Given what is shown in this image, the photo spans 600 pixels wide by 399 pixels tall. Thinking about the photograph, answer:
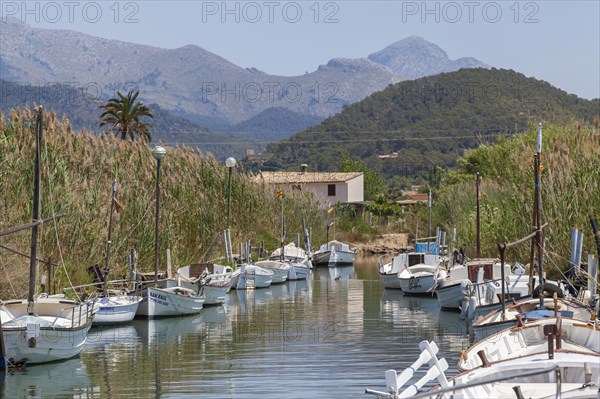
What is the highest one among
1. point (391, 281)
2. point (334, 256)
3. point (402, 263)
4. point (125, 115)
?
point (125, 115)

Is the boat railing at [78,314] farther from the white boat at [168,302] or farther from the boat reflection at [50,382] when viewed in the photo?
the white boat at [168,302]

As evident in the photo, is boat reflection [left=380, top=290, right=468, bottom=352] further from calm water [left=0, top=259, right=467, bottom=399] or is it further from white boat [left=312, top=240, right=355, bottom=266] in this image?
white boat [left=312, top=240, right=355, bottom=266]

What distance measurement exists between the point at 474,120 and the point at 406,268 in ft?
401

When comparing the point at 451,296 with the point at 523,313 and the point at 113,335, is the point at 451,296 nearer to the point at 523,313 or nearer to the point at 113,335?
A: the point at 113,335

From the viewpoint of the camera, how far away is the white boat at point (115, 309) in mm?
32594

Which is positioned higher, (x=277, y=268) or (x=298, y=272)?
(x=277, y=268)

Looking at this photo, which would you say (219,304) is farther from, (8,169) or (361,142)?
(361,142)

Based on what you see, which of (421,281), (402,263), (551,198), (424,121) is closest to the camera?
(551,198)

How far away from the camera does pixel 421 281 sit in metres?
47.0

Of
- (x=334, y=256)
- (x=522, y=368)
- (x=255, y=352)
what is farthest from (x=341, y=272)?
(x=522, y=368)

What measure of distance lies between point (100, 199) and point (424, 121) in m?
148

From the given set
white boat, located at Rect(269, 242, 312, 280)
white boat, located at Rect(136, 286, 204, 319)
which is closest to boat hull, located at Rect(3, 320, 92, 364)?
white boat, located at Rect(136, 286, 204, 319)

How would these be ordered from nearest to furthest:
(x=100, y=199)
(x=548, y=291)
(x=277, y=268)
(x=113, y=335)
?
1. (x=548, y=291)
2. (x=113, y=335)
3. (x=100, y=199)
4. (x=277, y=268)

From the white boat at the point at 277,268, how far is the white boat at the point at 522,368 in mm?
36000
